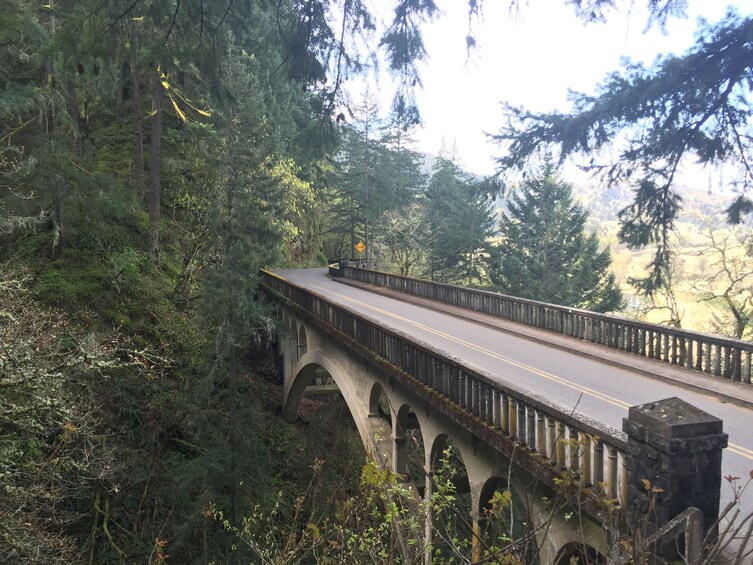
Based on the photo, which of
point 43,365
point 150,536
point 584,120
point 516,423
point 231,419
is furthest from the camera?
point 231,419

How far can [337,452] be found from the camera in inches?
874

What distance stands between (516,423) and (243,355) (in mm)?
22547

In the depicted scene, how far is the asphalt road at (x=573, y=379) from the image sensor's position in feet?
22.6

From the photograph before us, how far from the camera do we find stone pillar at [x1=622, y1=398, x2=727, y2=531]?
4285mm

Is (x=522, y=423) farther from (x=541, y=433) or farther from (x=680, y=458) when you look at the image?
(x=680, y=458)

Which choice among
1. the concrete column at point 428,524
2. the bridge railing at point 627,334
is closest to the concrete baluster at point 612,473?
the concrete column at point 428,524

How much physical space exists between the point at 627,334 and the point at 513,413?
6.80m

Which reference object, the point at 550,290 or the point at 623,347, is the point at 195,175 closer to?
the point at 623,347

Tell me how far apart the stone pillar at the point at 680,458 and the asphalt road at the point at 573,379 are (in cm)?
87

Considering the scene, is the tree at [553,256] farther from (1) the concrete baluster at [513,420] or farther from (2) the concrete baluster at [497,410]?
(1) the concrete baluster at [513,420]

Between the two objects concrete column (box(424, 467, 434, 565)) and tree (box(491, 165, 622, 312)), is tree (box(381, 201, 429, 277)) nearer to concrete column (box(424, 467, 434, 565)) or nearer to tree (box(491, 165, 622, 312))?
tree (box(491, 165, 622, 312))

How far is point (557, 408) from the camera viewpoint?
5660 mm

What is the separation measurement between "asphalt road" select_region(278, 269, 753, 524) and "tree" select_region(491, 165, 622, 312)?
23683 millimetres

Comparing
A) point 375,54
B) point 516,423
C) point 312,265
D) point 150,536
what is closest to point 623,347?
point 516,423
